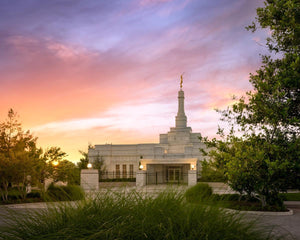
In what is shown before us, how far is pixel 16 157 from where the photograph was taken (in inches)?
696

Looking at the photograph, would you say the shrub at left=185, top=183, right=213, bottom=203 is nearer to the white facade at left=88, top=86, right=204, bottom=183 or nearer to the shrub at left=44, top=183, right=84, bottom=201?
the shrub at left=44, top=183, right=84, bottom=201

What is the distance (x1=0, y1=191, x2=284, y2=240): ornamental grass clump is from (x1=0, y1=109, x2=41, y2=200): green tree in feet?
39.4

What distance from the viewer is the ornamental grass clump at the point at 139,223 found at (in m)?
5.13

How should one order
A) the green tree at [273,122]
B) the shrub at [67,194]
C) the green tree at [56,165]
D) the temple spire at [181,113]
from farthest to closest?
the temple spire at [181,113]
the green tree at [56,165]
the green tree at [273,122]
the shrub at [67,194]

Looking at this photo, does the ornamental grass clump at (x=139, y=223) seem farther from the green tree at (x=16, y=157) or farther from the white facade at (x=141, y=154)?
the white facade at (x=141, y=154)

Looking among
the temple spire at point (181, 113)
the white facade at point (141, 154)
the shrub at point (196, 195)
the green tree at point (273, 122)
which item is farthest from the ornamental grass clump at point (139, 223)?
the temple spire at point (181, 113)

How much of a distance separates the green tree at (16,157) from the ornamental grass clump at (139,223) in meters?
12.0

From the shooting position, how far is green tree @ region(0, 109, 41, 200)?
17.2 meters

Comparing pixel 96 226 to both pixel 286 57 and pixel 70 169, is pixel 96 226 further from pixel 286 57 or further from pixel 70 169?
pixel 70 169

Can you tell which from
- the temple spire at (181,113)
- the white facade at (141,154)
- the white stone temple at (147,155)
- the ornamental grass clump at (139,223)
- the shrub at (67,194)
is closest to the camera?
the ornamental grass clump at (139,223)

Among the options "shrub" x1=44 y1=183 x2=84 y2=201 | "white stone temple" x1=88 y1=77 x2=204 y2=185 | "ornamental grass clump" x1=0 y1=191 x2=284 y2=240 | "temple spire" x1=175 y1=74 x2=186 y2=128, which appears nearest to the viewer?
"ornamental grass clump" x1=0 y1=191 x2=284 y2=240

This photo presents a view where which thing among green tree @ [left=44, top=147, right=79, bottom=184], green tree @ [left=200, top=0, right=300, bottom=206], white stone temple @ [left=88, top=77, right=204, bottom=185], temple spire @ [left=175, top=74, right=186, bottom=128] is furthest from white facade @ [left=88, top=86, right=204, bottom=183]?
green tree @ [left=200, top=0, right=300, bottom=206]

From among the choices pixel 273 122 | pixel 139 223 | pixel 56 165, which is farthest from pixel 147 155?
pixel 139 223

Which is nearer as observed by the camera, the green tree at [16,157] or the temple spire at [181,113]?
the green tree at [16,157]
